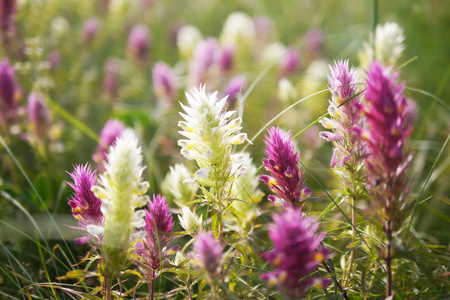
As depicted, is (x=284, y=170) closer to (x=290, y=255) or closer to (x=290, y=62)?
(x=290, y=255)

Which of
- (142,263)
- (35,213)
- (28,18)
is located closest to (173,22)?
(28,18)

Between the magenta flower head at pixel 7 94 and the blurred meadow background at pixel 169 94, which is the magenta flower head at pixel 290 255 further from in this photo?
the magenta flower head at pixel 7 94

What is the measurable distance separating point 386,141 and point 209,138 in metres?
0.48

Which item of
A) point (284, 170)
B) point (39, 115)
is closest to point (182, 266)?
point (284, 170)

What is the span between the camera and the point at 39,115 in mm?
2562

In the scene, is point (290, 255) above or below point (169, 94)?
below

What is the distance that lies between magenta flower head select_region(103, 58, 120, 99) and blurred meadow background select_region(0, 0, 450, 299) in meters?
0.02

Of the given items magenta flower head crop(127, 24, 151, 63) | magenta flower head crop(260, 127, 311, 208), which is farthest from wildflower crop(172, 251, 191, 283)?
magenta flower head crop(127, 24, 151, 63)

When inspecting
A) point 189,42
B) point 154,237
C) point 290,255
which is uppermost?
point 189,42

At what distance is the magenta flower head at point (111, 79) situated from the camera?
3.57m

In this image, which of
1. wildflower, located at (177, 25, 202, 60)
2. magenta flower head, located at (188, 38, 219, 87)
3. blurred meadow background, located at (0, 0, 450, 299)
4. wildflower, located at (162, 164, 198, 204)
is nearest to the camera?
wildflower, located at (162, 164, 198, 204)

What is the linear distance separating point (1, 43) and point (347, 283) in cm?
287

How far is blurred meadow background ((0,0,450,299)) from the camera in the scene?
6.15 feet

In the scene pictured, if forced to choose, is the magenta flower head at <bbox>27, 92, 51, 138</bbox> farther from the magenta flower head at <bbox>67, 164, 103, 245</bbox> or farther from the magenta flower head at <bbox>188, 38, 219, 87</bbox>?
the magenta flower head at <bbox>67, 164, 103, 245</bbox>
